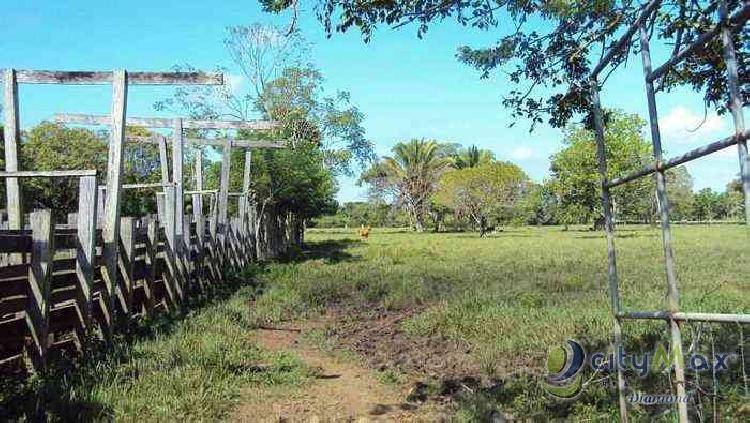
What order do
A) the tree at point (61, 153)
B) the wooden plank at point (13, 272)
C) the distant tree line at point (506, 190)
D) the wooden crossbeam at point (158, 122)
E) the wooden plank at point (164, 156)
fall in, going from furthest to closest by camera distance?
the distant tree line at point (506, 190) < the tree at point (61, 153) < the wooden plank at point (164, 156) < the wooden crossbeam at point (158, 122) < the wooden plank at point (13, 272)

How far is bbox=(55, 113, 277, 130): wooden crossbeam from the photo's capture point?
10309 millimetres

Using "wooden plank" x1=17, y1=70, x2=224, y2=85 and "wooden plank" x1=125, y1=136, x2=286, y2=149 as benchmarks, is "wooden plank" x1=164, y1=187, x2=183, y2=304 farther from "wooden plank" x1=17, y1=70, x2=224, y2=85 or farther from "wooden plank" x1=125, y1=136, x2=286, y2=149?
"wooden plank" x1=125, y1=136, x2=286, y2=149

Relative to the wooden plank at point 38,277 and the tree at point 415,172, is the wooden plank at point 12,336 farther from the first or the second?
the tree at point 415,172

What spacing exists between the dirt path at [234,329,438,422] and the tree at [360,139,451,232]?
54.4 m

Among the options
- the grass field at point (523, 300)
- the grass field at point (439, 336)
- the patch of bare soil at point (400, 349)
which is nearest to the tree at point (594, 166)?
the grass field at point (523, 300)

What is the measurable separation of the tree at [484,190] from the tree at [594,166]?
5.21 m

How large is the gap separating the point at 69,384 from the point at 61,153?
29.4 metres

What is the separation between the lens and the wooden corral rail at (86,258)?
5.04 metres

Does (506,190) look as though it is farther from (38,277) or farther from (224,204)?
(38,277)

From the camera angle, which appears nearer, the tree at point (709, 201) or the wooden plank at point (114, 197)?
the wooden plank at point (114, 197)

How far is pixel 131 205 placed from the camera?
30.2 metres

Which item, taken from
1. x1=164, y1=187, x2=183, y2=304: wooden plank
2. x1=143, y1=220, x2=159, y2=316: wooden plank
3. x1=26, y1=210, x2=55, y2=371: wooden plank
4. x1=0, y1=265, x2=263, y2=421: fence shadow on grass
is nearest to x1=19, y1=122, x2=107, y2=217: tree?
x1=164, y1=187, x2=183, y2=304: wooden plank

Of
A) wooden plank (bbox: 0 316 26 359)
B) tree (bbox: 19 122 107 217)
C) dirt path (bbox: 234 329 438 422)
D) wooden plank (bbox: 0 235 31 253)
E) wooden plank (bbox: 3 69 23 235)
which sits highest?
tree (bbox: 19 122 107 217)

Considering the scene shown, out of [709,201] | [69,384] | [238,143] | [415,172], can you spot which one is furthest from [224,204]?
[415,172]
